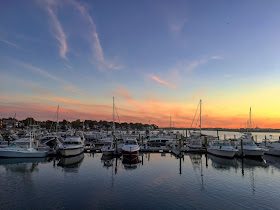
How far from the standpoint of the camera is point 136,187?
20.9m

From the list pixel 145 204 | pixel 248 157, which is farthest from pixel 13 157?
pixel 248 157

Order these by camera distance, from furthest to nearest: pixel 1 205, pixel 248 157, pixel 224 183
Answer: pixel 248 157, pixel 224 183, pixel 1 205

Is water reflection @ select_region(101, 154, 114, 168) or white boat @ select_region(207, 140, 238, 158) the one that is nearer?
water reflection @ select_region(101, 154, 114, 168)

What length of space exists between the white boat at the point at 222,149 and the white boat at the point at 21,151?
34221 millimetres

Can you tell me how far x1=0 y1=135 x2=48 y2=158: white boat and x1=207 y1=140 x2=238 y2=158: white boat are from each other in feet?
112

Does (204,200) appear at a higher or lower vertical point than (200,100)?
lower

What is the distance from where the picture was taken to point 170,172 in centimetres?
A: 2822

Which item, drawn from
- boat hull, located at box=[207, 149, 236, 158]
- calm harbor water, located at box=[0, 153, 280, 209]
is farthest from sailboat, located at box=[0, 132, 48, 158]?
boat hull, located at box=[207, 149, 236, 158]

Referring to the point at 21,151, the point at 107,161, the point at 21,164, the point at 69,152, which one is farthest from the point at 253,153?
the point at 21,151

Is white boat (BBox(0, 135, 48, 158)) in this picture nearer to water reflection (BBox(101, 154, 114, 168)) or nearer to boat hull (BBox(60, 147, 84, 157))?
boat hull (BBox(60, 147, 84, 157))

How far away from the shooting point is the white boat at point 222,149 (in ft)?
127

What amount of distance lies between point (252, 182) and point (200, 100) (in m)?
43.2

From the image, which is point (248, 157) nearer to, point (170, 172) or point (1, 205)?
point (170, 172)

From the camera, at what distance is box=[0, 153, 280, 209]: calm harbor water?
16.5 m
